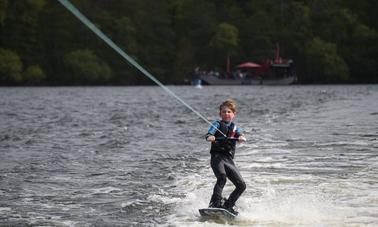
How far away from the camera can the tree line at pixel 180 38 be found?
111 meters

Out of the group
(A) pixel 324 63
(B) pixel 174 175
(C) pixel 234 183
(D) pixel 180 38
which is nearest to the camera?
(C) pixel 234 183

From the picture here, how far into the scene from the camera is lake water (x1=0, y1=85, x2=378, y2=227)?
38.5 feet

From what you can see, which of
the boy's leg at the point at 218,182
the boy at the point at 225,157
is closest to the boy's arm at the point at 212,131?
the boy at the point at 225,157

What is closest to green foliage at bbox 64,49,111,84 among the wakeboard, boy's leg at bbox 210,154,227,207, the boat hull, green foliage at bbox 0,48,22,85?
green foliage at bbox 0,48,22,85

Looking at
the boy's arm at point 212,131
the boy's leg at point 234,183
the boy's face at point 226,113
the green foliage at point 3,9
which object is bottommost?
the boy's leg at point 234,183

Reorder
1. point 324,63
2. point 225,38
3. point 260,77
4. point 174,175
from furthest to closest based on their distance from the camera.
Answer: point 225,38 → point 324,63 → point 260,77 → point 174,175

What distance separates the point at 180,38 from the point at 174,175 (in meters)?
111

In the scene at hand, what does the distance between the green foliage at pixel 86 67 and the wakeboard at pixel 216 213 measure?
3931 inches

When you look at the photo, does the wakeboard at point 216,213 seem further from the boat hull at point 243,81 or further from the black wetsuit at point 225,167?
the boat hull at point 243,81

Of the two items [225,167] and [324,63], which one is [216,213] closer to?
[225,167]

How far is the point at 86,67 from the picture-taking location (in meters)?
110

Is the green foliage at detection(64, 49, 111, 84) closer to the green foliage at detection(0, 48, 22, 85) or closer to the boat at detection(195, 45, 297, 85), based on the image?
the green foliage at detection(0, 48, 22, 85)

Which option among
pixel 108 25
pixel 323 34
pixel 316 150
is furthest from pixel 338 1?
pixel 316 150

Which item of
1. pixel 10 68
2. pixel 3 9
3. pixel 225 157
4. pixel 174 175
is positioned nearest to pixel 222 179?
pixel 225 157
